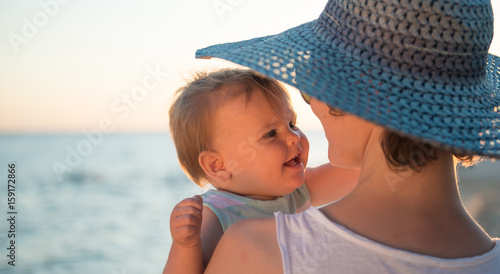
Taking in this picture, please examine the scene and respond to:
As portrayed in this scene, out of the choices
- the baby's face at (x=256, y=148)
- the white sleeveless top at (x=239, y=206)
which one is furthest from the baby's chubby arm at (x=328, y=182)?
the baby's face at (x=256, y=148)

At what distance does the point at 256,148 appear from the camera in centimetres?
233

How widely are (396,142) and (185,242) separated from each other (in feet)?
2.71

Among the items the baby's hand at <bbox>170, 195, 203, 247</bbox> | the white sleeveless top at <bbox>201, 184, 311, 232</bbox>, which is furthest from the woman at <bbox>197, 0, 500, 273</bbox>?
the white sleeveless top at <bbox>201, 184, 311, 232</bbox>

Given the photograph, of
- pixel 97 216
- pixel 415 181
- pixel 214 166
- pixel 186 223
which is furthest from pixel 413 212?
pixel 97 216

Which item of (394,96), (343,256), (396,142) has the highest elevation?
(394,96)

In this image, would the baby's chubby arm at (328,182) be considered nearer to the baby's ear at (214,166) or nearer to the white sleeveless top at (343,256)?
the baby's ear at (214,166)

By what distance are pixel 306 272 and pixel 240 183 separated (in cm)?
114

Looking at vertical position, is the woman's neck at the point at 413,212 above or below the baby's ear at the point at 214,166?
above

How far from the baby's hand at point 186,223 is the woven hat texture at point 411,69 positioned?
1.94 feet

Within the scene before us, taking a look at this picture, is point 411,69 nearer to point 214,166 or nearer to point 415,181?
point 415,181

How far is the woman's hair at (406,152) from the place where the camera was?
1.33 meters

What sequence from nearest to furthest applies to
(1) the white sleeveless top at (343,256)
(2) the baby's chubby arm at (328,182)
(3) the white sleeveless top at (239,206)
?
(1) the white sleeveless top at (343,256) → (3) the white sleeveless top at (239,206) → (2) the baby's chubby arm at (328,182)

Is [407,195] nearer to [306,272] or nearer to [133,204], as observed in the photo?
[306,272]

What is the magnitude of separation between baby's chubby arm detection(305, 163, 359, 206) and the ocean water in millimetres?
1721
